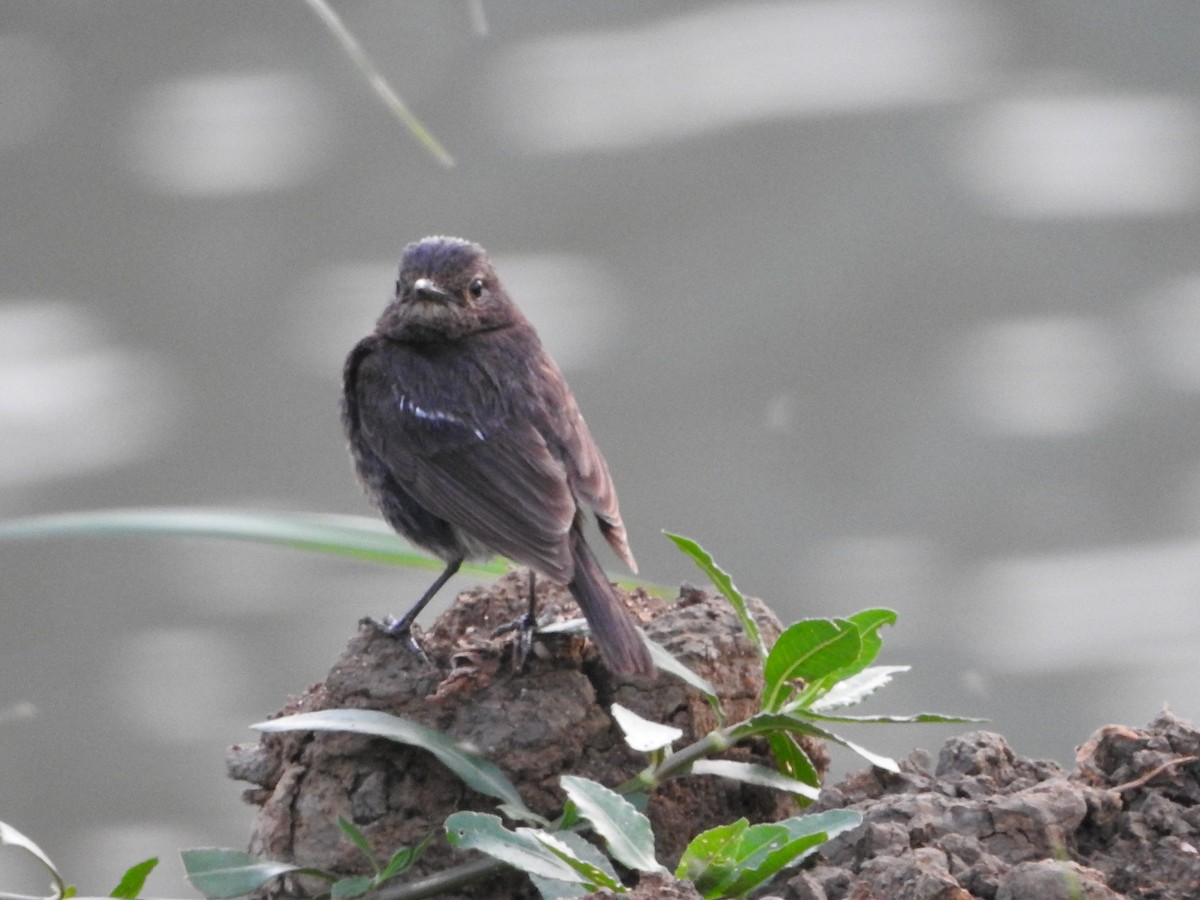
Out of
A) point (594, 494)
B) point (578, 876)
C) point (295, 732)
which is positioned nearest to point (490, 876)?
point (578, 876)

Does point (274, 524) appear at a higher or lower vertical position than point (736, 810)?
higher

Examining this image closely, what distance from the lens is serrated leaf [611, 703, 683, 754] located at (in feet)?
7.51

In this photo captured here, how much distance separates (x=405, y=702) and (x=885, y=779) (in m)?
0.75

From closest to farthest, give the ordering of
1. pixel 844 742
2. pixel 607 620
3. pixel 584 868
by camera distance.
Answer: pixel 584 868
pixel 844 742
pixel 607 620

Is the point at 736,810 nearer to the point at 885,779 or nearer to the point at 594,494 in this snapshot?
the point at 885,779

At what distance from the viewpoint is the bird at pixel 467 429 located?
342cm

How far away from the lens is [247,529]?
8.09ft

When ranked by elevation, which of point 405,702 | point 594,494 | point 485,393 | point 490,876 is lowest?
point 490,876

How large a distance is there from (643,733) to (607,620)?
422mm

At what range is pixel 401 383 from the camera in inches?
147

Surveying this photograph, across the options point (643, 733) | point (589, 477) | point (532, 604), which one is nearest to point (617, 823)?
point (643, 733)

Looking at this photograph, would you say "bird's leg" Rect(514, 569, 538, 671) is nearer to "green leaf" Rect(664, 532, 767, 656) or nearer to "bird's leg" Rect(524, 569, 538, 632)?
"bird's leg" Rect(524, 569, 538, 632)

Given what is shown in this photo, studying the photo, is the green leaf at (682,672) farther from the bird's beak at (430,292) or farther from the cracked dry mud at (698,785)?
the bird's beak at (430,292)

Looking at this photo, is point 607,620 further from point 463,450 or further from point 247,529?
point 463,450
